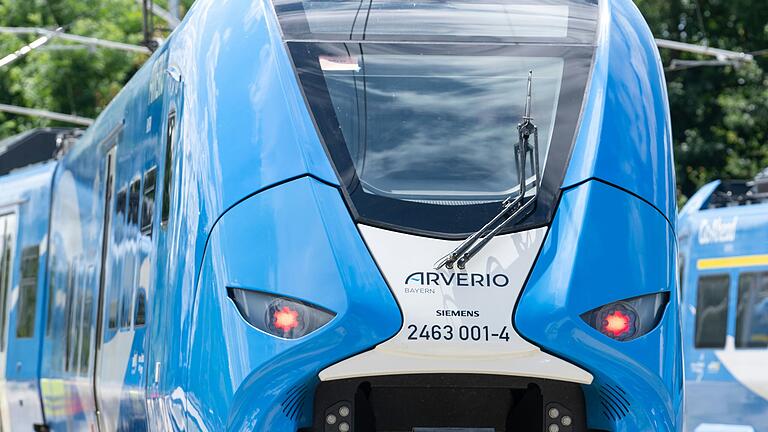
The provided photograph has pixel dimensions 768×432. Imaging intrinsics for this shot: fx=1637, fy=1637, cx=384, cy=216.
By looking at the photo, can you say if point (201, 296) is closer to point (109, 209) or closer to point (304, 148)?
point (304, 148)

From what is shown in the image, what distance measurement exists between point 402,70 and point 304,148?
2.36 ft

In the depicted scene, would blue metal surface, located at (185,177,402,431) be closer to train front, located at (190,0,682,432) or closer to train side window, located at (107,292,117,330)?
train front, located at (190,0,682,432)

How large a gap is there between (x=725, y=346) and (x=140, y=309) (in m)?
9.80

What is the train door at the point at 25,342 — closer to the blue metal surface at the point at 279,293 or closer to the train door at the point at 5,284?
the train door at the point at 5,284

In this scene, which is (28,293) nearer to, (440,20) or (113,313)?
(113,313)

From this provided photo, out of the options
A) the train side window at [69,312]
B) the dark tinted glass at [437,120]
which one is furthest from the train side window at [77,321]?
the dark tinted glass at [437,120]

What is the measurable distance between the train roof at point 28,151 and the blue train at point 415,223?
11436 mm

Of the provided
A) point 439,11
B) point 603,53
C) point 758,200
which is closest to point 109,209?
point 439,11

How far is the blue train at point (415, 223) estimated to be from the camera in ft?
23.0

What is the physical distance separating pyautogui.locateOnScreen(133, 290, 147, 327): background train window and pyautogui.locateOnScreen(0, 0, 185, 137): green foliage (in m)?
26.5

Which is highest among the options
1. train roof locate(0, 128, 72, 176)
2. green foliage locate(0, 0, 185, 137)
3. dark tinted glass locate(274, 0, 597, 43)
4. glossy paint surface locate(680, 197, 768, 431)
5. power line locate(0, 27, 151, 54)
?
green foliage locate(0, 0, 185, 137)

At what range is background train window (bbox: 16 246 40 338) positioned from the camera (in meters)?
15.0

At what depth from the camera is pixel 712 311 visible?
17844 millimetres

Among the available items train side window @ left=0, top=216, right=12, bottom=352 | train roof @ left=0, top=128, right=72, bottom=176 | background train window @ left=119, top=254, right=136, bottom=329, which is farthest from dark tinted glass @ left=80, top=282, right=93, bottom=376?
train roof @ left=0, top=128, right=72, bottom=176
